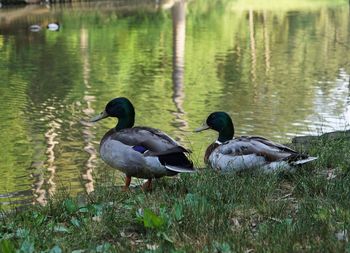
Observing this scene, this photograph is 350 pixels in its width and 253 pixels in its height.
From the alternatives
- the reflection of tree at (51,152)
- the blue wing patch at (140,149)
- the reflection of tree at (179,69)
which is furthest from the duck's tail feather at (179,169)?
the reflection of tree at (179,69)

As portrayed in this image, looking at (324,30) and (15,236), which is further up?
(15,236)

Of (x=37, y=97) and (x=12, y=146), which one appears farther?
(x=37, y=97)

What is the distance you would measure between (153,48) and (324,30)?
402 inches

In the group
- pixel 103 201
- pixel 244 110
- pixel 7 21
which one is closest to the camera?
pixel 103 201

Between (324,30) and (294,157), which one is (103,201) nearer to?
(294,157)

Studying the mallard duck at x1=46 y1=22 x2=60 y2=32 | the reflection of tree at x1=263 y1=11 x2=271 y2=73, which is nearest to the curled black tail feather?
the reflection of tree at x1=263 y1=11 x2=271 y2=73

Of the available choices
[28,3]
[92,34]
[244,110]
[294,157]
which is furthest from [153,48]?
[28,3]

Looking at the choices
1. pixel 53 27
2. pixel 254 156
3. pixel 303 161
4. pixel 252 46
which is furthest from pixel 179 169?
pixel 53 27

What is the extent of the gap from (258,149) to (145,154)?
3.29 ft

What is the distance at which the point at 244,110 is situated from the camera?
1327cm

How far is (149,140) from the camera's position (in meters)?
5.56

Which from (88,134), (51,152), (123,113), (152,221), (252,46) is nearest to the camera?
(152,221)

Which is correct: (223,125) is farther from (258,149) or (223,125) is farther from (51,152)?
(51,152)

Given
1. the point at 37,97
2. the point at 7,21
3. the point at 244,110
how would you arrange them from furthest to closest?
the point at 7,21 → the point at 37,97 → the point at 244,110
